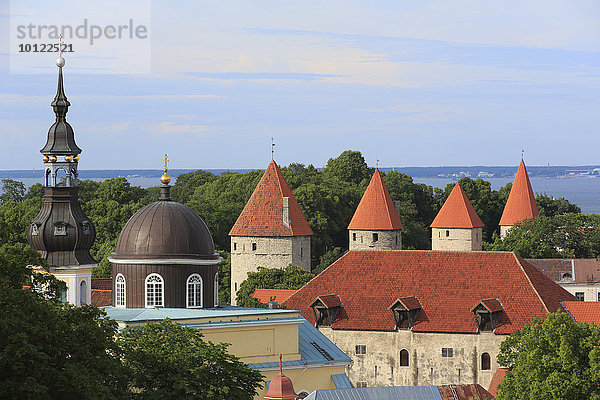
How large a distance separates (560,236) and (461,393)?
59.6 meters

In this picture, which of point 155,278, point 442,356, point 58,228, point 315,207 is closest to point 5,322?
point 155,278

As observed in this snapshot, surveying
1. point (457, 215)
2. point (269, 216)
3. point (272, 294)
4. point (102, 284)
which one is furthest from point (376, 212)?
point (102, 284)

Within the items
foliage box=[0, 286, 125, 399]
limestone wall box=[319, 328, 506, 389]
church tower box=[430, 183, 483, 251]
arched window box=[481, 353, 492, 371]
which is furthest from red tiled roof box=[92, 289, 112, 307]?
church tower box=[430, 183, 483, 251]

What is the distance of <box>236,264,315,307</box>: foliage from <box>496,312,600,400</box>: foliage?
32.6m

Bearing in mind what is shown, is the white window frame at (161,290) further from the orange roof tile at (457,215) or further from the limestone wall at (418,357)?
the orange roof tile at (457,215)

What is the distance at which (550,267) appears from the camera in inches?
3873

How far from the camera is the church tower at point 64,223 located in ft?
174

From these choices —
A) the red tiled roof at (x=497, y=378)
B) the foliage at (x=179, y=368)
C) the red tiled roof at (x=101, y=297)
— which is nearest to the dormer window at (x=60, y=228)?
the red tiled roof at (x=101, y=297)

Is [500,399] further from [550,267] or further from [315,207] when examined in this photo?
[315,207]

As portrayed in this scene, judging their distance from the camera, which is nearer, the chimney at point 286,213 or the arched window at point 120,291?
the arched window at point 120,291

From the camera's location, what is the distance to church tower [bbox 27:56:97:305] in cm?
5309

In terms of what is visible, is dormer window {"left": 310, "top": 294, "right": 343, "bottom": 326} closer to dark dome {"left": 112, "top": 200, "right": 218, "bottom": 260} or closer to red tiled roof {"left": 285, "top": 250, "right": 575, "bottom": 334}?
red tiled roof {"left": 285, "top": 250, "right": 575, "bottom": 334}

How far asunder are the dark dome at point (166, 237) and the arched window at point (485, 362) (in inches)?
703

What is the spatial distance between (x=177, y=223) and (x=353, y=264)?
66.7ft
